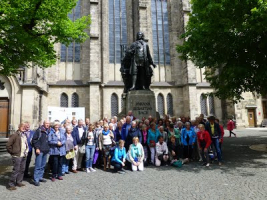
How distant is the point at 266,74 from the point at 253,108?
18560 mm

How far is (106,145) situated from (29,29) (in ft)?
17.7

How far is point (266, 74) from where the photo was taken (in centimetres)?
777

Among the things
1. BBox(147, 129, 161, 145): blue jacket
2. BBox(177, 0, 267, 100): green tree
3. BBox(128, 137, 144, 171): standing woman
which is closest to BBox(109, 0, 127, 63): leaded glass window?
BBox(177, 0, 267, 100): green tree

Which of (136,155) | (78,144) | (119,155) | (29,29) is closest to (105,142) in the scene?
(119,155)

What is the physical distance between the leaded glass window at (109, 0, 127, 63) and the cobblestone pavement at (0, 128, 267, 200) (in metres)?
19.1

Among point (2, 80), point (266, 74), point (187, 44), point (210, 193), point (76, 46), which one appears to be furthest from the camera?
point (76, 46)

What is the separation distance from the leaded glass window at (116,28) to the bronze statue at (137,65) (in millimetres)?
14549

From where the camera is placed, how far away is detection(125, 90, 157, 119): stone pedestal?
895 cm

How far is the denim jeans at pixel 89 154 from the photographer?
6.44 meters

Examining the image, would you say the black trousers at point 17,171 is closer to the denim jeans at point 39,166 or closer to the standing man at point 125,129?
→ the denim jeans at point 39,166

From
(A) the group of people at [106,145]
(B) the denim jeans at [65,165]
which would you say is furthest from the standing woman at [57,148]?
(B) the denim jeans at [65,165]

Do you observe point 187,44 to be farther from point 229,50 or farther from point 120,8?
point 120,8

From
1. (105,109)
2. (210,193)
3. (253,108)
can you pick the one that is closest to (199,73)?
(253,108)

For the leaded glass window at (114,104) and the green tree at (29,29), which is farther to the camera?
the leaded glass window at (114,104)
